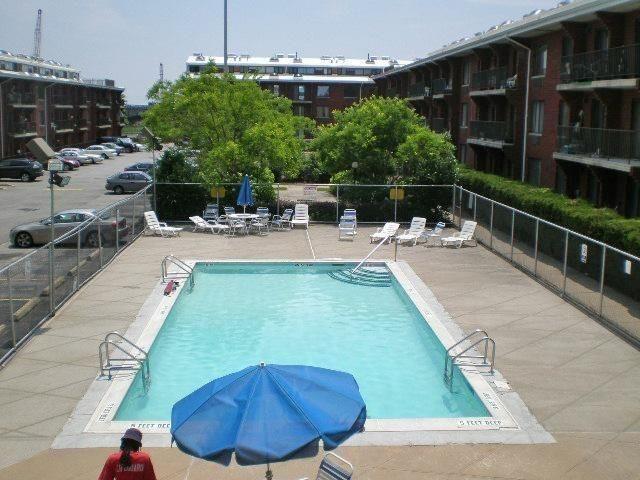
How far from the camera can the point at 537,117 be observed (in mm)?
32781

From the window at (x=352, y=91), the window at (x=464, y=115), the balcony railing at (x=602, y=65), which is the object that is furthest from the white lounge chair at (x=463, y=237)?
the window at (x=352, y=91)

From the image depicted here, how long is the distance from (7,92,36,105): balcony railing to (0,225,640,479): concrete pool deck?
144ft

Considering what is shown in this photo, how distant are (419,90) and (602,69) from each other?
29262mm

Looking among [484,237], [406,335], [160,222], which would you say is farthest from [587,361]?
[160,222]

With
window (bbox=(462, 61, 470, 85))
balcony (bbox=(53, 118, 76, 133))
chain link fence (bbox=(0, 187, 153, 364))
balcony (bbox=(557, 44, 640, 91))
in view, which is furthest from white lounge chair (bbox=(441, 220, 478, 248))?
balcony (bbox=(53, 118, 76, 133))

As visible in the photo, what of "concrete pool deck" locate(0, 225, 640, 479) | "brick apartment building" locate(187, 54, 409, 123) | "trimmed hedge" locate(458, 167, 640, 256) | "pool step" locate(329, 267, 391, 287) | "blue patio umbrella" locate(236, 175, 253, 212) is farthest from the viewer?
"brick apartment building" locate(187, 54, 409, 123)

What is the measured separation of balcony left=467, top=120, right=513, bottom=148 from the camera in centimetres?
3572

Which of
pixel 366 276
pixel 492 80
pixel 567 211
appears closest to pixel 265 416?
pixel 366 276

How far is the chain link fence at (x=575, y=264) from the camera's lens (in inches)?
643

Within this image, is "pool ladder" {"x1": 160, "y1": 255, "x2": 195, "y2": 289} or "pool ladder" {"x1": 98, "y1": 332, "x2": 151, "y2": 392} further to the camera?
"pool ladder" {"x1": 160, "y1": 255, "x2": 195, "y2": 289}

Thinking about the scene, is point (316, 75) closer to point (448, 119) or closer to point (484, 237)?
point (448, 119)

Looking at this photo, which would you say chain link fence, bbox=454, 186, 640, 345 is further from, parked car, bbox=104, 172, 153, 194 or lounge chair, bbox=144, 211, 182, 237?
parked car, bbox=104, 172, 153, 194

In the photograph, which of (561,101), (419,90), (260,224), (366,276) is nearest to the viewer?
(366,276)

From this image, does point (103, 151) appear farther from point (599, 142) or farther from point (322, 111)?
point (599, 142)
